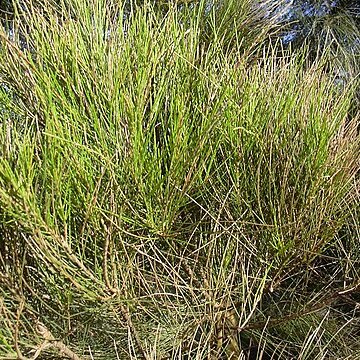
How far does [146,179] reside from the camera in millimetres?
944

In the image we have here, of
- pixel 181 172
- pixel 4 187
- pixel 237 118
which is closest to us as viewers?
pixel 4 187

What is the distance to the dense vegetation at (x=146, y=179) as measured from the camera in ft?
2.89

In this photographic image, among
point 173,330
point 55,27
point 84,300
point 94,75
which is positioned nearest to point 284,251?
point 173,330

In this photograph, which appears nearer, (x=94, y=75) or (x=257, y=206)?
(x=94, y=75)

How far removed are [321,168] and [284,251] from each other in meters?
0.19

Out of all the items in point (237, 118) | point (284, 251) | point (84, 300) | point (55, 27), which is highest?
point (55, 27)

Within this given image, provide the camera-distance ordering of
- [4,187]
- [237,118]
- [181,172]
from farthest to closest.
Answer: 1. [237,118]
2. [181,172]
3. [4,187]

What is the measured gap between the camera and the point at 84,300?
98 cm

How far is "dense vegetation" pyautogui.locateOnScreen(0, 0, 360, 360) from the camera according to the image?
2.89 feet

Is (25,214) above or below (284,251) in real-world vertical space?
above

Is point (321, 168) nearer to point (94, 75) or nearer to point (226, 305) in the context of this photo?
point (226, 305)

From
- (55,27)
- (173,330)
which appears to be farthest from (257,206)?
(55,27)

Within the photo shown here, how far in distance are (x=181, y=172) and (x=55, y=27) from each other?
0.34 m

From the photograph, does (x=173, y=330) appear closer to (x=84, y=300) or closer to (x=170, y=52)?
(x=84, y=300)
